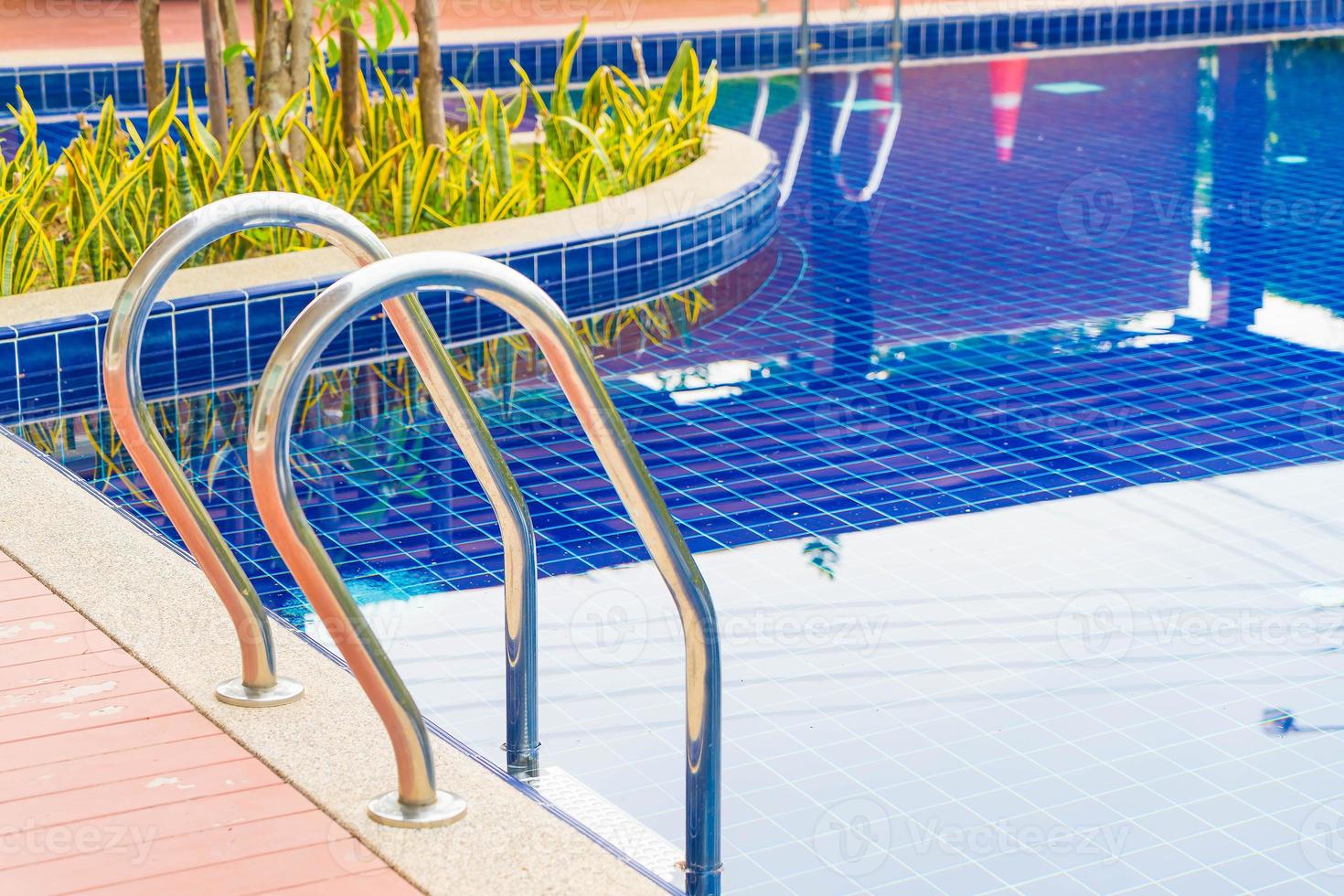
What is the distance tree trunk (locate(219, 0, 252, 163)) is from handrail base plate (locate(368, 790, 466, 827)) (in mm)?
4350

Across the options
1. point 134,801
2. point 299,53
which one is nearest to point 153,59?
point 299,53

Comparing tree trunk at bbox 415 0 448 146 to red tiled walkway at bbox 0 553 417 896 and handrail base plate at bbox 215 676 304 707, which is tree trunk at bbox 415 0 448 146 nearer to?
red tiled walkway at bbox 0 553 417 896

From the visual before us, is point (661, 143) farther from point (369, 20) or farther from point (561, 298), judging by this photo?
point (369, 20)

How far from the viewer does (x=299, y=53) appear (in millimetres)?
6512

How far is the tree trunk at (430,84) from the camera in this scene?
6.58 m

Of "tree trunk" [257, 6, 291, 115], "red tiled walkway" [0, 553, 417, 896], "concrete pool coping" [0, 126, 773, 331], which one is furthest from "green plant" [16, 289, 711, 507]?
"red tiled walkway" [0, 553, 417, 896]

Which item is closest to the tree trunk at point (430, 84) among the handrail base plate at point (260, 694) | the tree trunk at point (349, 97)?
the tree trunk at point (349, 97)

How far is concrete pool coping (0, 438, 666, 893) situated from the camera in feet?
7.70

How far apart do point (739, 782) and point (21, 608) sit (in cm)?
132

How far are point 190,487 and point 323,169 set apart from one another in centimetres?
383

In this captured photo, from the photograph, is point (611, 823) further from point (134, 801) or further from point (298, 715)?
point (134, 801)

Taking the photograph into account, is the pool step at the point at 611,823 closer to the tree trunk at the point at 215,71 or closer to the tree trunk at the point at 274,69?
the tree trunk at the point at 215,71

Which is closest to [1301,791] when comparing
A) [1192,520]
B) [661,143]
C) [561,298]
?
[1192,520]

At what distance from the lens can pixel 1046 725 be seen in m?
3.36
